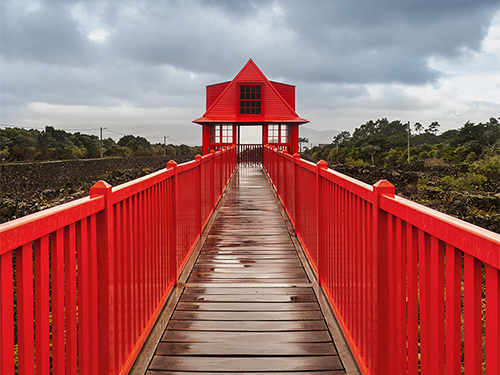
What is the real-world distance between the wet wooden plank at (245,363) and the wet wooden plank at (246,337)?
9.4 inches

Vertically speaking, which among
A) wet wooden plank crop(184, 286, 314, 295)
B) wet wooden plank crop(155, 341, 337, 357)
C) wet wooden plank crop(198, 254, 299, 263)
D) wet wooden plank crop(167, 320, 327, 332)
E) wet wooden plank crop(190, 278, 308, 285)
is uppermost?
wet wooden plank crop(198, 254, 299, 263)

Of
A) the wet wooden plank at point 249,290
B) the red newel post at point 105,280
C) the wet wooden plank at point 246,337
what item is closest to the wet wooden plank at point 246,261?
the wet wooden plank at point 249,290

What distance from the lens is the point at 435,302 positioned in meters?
1.62

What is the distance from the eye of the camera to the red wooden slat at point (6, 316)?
1.32 m

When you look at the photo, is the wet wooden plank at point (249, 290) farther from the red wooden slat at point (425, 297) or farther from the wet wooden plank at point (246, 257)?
the red wooden slat at point (425, 297)

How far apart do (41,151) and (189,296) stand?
4373 centimetres

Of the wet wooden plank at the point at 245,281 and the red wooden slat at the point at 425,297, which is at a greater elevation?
the red wooden slat at the point at 425,297

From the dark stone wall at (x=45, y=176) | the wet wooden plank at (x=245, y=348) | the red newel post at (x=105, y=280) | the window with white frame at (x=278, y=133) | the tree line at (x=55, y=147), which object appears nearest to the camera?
the red newel post at (x=105, y=280)

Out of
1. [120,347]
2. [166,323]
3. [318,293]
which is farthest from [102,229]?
[318,293]

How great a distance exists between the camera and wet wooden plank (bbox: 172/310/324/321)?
11.6 feet

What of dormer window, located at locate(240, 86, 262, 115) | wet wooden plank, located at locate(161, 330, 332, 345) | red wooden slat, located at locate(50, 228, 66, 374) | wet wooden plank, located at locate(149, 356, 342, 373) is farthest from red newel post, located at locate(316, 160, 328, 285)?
dormer window, located at locate(240, 86, 262, 115)

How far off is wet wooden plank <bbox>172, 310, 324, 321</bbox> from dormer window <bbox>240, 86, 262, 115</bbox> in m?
23.1

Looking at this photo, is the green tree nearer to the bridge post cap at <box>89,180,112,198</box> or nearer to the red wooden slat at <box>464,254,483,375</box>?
the bridge post cap at <box>89,180,112,198</box>

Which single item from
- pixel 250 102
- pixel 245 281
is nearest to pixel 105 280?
Result: pixel 245 281
